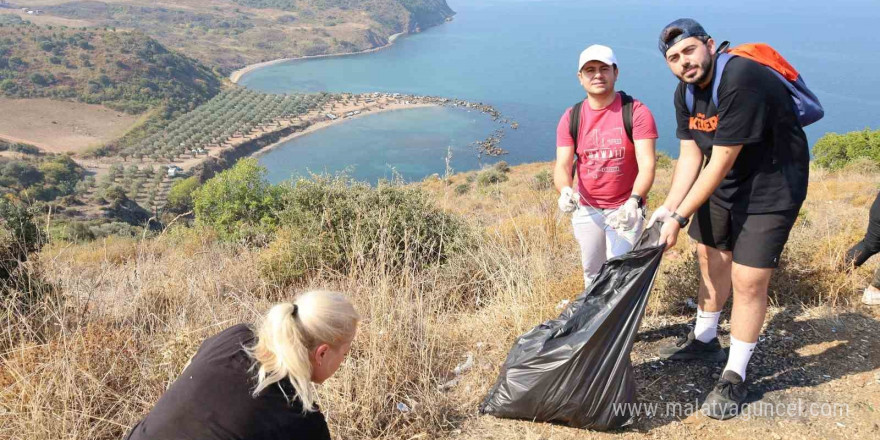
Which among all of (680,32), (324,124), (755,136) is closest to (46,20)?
(324,124)

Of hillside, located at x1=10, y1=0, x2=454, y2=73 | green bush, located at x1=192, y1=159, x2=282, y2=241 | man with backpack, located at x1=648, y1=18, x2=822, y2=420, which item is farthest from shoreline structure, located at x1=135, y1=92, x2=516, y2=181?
man with backpack, located at x1=648, y1=18, x2=822, y2=420

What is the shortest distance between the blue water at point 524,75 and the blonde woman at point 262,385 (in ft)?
75.3

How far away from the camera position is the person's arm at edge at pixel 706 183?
203 centimetres

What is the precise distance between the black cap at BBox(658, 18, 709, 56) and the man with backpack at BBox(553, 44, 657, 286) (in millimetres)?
446

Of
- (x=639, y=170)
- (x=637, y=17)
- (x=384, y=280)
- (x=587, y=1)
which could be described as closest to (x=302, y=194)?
(x=384, y=280)

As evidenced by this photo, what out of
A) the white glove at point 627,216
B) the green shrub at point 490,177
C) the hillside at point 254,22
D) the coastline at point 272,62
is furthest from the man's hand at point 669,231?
the hillside at point 254,22

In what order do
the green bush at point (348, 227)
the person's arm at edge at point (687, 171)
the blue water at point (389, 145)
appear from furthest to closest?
the blue water at point (389, 145)
the green bush at point (348, 227)
the person's arm at edge at point (687, 171)

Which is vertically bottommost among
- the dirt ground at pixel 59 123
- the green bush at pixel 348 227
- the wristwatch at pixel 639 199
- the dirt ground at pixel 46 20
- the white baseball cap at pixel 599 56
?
the dirt ground at pixel 59 123

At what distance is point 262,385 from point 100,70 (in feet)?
285

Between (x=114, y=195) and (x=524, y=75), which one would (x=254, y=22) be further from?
(x=114, y=195)

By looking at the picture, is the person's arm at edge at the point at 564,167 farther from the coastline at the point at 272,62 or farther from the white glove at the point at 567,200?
the coastline at the point at 272,62

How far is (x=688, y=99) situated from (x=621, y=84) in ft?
209

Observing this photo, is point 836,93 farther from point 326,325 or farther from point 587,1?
point 587,1

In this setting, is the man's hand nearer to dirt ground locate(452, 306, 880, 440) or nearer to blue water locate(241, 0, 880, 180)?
dirt ground locate(452, 306, 880, 440)
